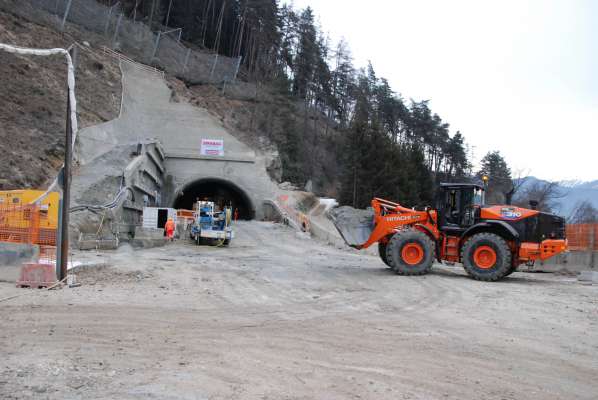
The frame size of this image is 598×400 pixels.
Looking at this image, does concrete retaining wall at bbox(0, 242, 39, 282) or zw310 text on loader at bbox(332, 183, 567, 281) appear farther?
zw310 text on loader at bbox(332, 183, 567, 281)

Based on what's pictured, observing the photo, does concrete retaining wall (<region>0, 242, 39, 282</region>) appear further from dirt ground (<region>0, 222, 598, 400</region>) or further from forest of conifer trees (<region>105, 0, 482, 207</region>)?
forest of conifer trees (<region>105, 0, 482, 207</region>)

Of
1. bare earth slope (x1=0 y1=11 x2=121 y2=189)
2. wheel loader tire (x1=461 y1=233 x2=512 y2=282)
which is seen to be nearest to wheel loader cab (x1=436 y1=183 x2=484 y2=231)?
wheel loader tire (x1=461 y1=233 x2=512 y2=282)

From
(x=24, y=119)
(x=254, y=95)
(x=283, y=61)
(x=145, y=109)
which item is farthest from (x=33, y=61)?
(x=283, y=61)

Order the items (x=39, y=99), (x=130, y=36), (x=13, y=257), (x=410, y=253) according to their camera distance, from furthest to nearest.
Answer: (x=130, y=36) → (x=39, y=99) → (x=410, y=253) → (x=13, y=257)

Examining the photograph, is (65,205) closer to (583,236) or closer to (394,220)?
(394,220)

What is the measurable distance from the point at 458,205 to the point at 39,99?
79.1ft

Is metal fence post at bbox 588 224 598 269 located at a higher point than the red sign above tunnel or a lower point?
lower

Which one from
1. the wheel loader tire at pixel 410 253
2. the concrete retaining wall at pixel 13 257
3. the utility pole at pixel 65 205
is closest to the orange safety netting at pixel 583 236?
the wheel loader tire at pixel 410 253

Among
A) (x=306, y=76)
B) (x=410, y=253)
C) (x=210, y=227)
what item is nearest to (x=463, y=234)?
(x=410, y=253)

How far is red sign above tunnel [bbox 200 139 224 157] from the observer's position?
39.8 m

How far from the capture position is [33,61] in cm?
3152

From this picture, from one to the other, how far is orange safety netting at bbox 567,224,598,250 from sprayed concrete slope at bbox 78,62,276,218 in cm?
2420

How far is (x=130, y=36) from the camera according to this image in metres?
46.2

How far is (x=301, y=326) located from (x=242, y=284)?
4.19m
